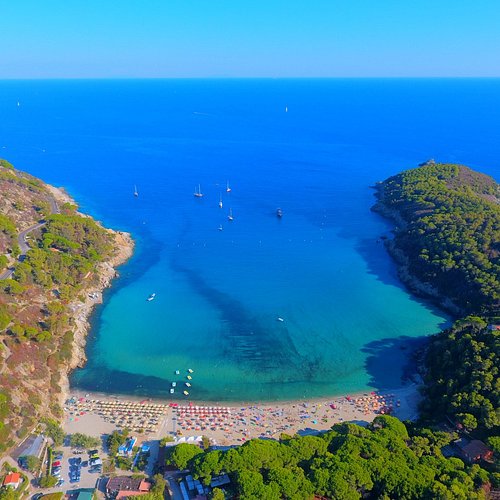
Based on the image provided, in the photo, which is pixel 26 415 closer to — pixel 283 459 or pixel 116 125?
pixel 283 459

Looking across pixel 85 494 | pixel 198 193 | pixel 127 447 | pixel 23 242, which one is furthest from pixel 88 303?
pixel 198 193

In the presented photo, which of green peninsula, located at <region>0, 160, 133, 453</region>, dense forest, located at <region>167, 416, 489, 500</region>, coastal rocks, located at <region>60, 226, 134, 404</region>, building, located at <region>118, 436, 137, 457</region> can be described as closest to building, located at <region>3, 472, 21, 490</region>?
green peninsula, located at <region>0, 160, 133, 453</region>

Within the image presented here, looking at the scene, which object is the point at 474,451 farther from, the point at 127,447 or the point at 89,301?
the point at 89,301

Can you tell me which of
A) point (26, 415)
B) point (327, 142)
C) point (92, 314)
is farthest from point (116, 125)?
point (26, 415)

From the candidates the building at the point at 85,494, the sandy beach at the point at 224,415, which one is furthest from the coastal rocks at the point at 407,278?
the building at the point at 85,494

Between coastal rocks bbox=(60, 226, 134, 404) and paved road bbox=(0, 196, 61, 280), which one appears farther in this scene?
paved road bbox=(0, 196, 61, 280)

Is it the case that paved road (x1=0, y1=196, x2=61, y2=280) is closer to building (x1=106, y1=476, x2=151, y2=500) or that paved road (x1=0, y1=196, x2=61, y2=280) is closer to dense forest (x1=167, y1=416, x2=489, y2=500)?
building (x1=106, y1=476, x2=151, y2=500)
